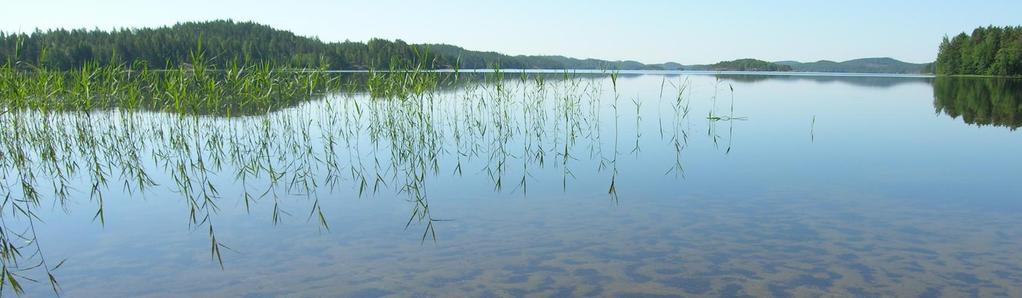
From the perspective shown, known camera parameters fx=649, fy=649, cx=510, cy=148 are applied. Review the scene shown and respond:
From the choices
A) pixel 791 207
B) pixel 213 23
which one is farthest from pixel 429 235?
pixel 213 23

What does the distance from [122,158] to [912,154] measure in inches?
514

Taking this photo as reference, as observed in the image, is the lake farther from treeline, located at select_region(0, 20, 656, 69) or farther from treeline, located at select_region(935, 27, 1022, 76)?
treeline, located at select_region(935, 27, 1022, 76)

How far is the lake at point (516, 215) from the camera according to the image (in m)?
4.47

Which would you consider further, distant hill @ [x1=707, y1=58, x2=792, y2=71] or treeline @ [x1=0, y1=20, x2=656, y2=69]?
distant hill @ [x1=707, y1=58, x2=792, y2=71]

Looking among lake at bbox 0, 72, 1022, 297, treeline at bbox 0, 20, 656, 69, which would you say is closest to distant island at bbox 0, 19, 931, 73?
treeline at bbox 0, 20, 656, 69

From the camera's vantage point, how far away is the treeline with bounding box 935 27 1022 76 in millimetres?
62969

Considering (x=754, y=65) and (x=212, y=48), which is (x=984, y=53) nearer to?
(x=754, y=65)

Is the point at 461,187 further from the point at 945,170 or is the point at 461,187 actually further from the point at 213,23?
the point at 213,23

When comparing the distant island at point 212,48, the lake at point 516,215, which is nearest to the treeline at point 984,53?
the distant island at point 212,48

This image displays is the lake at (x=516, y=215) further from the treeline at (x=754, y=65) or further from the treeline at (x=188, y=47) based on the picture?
A: the treeline at (x=754, y=65)

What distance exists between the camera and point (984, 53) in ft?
222

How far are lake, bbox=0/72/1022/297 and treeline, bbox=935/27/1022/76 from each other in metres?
63.8

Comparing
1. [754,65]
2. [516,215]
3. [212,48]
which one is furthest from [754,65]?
[516,215]

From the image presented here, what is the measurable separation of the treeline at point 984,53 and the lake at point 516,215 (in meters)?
63.8
